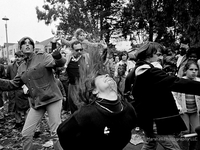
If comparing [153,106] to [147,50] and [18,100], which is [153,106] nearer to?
[147,50]

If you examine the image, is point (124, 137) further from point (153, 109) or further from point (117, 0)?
point (117, 0)

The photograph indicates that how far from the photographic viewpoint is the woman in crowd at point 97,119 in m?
1.72

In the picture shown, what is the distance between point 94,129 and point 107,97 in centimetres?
26

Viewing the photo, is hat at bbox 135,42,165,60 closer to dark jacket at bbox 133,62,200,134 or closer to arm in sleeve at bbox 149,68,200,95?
dark jacket at bbox 133,62,200,134

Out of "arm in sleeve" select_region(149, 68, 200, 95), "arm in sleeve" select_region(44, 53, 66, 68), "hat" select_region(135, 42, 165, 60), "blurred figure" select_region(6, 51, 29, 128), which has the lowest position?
"blurred figure" select_region(6, 51, 29, 128)

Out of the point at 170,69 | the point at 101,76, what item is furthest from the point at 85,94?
the point at 170,69

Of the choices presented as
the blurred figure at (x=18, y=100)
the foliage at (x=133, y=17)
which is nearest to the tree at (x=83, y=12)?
the foliage at (x=133, y=17)

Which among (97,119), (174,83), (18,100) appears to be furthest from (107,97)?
(18,100)

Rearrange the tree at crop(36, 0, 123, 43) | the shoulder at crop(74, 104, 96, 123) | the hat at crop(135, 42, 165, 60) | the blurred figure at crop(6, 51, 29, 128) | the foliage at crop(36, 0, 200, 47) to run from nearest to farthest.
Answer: the shoulder at crop(74, 104, 96, 123) < the hat at crop(135, 42, 165, 60) < the blurred figure at crop(6, 51, 29, 128) < the foliage at crop(36, 0, 200, 47) < the tree at crop(36, 0, 123, 43)

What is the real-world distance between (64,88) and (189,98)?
15.2ft

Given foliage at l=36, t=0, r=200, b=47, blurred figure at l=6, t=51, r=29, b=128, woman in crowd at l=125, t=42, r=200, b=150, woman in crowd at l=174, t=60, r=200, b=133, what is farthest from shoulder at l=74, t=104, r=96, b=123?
foliage at l=36, t=0, r=200, b=47

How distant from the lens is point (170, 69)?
22.8ft

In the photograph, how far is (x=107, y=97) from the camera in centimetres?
180

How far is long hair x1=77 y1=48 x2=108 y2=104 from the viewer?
1.78 m
